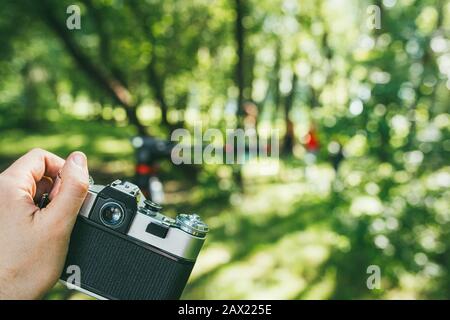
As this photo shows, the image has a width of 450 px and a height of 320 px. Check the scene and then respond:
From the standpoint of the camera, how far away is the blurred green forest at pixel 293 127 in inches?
164

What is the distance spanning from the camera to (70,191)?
1447mm

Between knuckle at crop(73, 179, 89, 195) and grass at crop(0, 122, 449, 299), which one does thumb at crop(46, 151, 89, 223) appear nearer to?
knuckle at crop(73, 179, 89, 195)

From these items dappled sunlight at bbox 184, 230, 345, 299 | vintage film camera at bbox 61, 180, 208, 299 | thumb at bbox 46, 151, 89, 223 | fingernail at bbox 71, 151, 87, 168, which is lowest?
dappled sunlight at bbox 184, 230, 345, 299

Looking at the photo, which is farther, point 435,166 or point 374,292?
point 374,292

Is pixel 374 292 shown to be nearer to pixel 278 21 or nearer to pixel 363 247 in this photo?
pixel 363 247

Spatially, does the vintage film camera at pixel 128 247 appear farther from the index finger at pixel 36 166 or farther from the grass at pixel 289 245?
the grass at pixel 289 245

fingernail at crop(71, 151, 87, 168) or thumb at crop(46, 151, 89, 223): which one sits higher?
fingernail at crop(71, 151, 87, 168)

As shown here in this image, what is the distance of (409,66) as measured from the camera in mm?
4152

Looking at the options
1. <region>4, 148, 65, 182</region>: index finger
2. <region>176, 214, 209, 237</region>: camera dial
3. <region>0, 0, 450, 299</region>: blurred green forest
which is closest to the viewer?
<region>4, 148, 65, 182</region>: index finger

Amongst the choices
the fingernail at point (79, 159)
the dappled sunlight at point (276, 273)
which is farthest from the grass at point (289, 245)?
the fingernail at point (79, 159)

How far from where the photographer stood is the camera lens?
5.62ft

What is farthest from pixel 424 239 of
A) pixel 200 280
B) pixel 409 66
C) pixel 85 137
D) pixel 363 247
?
pixel 85 137

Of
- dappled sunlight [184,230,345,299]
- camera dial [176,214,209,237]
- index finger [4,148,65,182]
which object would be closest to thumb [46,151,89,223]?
index finger [4,148,65,182]

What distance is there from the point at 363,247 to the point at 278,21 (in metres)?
7.13
